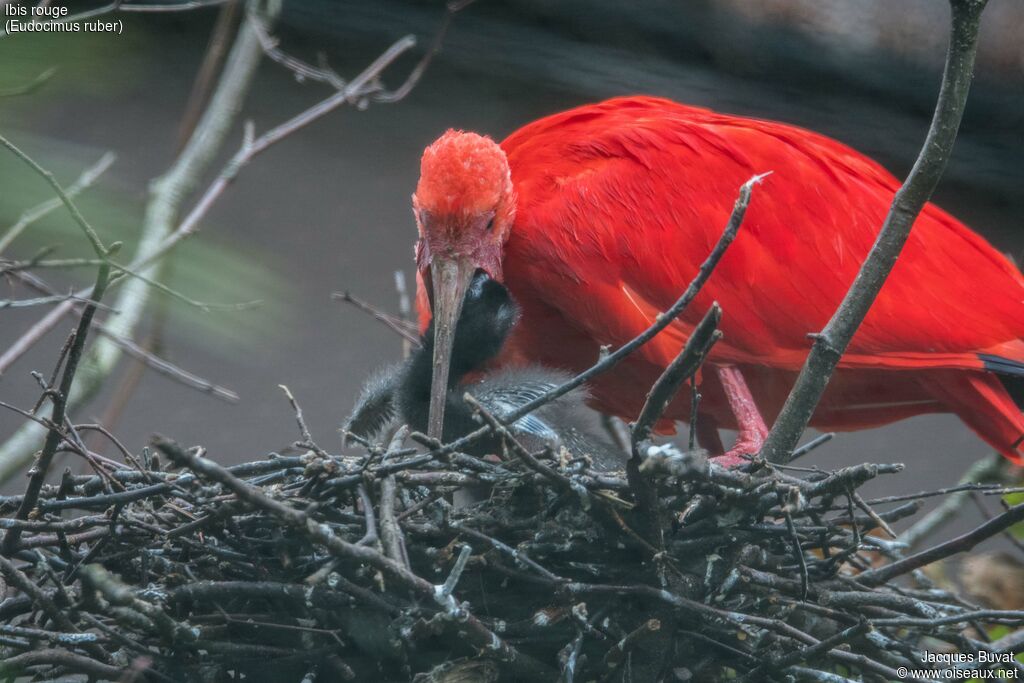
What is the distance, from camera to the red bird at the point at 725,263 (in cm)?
282

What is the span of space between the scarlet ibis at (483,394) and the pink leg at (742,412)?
0.30 meters

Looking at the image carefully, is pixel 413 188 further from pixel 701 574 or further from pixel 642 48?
pixel 701 574

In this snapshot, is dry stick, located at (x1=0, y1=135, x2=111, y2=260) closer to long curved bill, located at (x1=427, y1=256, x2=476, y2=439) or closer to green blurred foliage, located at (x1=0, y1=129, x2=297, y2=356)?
green blurred foliage, located at (x1=0, y1=129, x2=297, y2=356)

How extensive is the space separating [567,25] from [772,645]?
278 centimetres

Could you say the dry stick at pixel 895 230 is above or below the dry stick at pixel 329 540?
above

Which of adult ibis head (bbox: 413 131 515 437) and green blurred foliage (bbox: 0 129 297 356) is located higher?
green blurred foliage (bbox: 0 129 297 356)

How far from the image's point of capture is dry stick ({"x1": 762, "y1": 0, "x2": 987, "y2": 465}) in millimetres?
1804

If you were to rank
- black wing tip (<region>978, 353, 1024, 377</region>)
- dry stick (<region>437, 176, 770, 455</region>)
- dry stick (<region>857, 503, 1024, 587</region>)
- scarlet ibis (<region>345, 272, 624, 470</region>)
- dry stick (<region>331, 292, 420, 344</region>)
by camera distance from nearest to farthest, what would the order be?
dry stick (<region>437, 176, 770, 455</region>) → dry stick (<region>857, 503, 1024, 587</region>) → scarlet ibis (<region>345, 272, 624, 470</region>) → black wing tip (<region>978, 353, 1024, 377</region>) → dry stick (<region>331, 292, 420, 344</region>)

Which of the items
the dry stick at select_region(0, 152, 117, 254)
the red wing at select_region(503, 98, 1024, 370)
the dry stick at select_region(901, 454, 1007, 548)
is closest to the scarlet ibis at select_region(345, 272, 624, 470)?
the red wing at select_region(503, 98, 1024, 370)

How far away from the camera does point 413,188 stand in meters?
4.75

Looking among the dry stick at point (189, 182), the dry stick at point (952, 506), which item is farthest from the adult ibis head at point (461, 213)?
the dry stick at point (952, 506)

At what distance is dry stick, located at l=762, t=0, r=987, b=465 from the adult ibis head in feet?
3.40

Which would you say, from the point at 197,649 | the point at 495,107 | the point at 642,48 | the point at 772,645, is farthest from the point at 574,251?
the point at 495,107

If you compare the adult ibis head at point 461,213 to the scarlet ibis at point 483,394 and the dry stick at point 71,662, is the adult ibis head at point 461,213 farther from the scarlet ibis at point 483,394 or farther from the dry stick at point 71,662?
the dry stick at point 71,662
